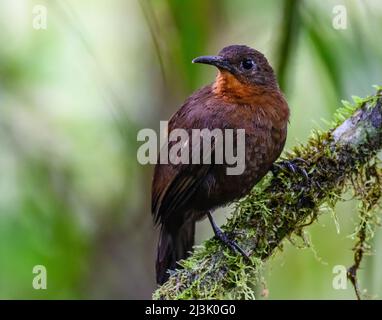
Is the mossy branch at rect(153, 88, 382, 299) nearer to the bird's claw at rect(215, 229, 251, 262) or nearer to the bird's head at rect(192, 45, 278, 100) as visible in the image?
the bird's claw at rect(215, 229, 251, 262)

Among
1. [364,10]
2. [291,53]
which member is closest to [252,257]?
[291,53]

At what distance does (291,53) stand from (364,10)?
586 millimetres

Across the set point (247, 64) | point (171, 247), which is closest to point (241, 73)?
point (247, 64)

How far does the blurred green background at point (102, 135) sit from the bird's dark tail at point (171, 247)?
20.5 inches

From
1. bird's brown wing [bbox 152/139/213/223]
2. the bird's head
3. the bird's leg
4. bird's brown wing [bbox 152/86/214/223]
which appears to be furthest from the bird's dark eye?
the bird's leg

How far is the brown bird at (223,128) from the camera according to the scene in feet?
10.8

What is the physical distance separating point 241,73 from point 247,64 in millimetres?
79

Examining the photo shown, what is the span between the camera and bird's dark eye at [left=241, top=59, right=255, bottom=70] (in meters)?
3.57

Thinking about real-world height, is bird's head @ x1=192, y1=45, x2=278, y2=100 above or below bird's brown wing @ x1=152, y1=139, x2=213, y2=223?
above

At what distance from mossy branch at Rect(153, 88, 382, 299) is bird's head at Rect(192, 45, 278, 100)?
0.54 meters

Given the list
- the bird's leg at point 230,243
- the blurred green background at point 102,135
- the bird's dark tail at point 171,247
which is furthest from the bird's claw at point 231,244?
the blurred green background at point 102,135

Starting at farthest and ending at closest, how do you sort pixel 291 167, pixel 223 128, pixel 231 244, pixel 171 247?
pixel 171 247 → pixel 223 128 → pixel 291 167 → pixel 231 244

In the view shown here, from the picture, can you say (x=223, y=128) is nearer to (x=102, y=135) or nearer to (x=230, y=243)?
(x=230, y=243)

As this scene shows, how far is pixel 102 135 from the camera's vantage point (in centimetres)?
504
